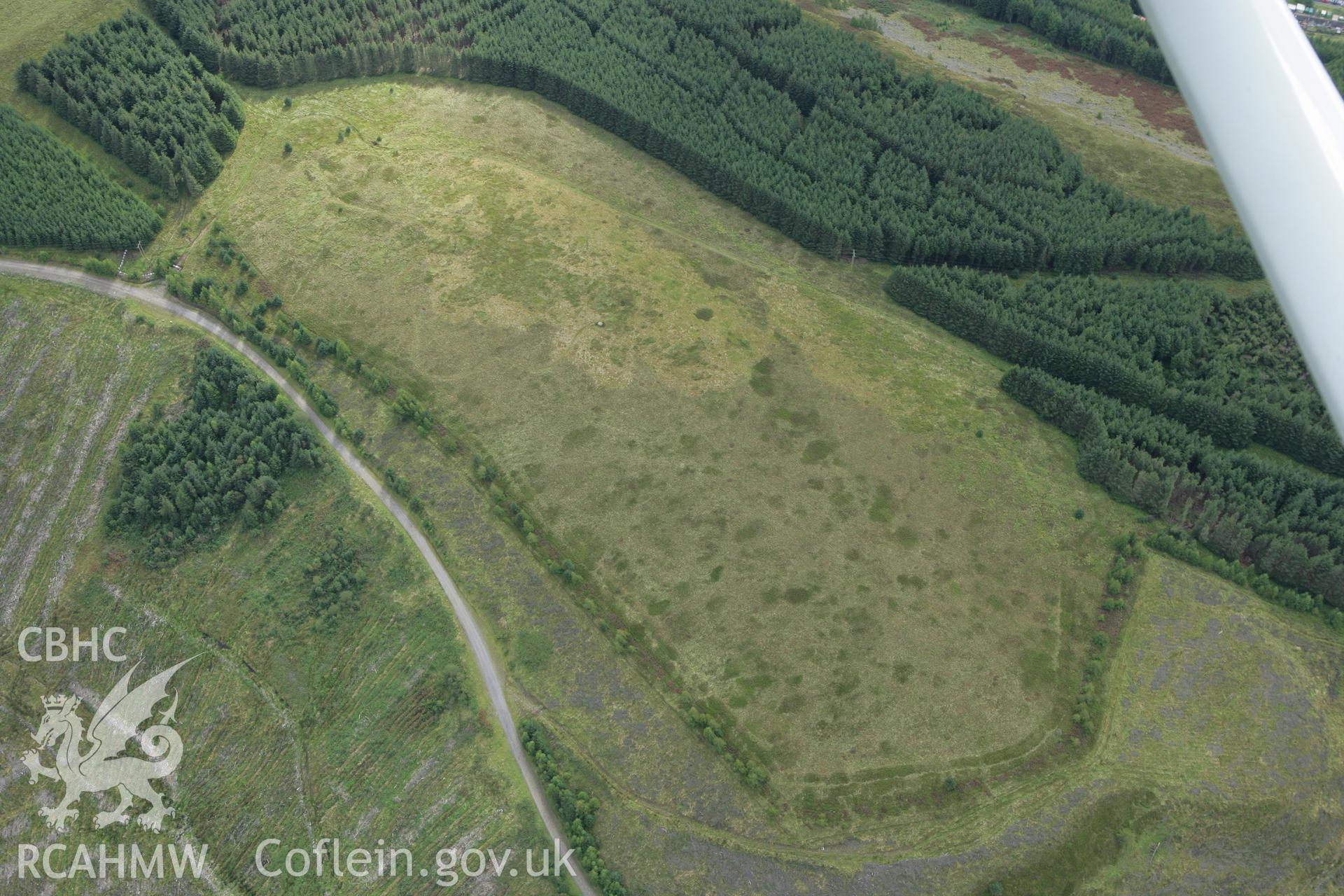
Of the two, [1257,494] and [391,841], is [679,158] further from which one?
[391,841]

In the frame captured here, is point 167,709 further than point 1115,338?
No

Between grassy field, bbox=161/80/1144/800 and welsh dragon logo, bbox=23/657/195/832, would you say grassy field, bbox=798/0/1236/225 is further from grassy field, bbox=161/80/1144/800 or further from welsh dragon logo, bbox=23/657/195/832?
welsh dragon logo, bbox=23/657/195/832

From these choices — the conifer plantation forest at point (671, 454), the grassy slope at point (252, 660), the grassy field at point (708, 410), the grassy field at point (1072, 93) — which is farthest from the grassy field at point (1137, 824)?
the grassy field at point (1072, 93)

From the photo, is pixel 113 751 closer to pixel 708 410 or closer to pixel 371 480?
pixel 371 480

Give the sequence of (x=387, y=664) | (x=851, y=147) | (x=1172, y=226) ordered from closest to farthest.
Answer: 1. (x=387, y=664)
2. (x=1172, y=226)
3. (x=851, y=147)

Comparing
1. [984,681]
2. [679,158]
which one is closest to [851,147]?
[679,158]

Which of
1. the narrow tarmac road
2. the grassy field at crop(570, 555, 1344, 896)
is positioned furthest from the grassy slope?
the grassy field at crop(570, 555, 1344, 896)
